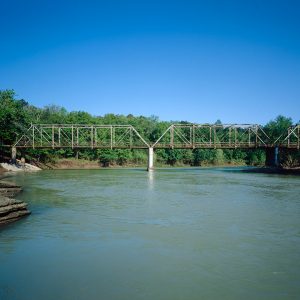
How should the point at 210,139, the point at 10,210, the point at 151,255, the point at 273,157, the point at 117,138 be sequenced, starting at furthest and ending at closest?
the point at 117,138
the point at 273,157
the point at 210,139
the point at 10,210
the point at 151,255

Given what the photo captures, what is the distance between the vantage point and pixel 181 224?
62.1 ft

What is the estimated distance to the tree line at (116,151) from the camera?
282 ft

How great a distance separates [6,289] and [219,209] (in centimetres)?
1683

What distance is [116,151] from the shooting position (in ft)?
369

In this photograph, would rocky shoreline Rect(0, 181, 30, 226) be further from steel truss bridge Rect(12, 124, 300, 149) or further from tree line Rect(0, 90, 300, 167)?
steel truss bridge Rect(12, 124, 300, 149)

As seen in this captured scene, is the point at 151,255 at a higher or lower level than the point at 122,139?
lower

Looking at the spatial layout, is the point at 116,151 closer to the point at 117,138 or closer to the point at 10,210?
the point at 117,138

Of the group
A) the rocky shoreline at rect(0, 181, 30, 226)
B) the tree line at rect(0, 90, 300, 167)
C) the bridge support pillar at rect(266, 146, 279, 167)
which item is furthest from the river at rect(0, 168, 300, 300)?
the bridge support pillar at rect(266, 146, 279, 167)

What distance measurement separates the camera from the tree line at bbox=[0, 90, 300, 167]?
86062mm

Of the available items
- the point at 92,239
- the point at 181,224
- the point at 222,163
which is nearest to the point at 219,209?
the point at 181,224

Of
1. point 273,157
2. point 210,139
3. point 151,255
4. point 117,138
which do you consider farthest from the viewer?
point 117,138

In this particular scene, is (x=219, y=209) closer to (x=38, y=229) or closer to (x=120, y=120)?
(x=38, y=229)

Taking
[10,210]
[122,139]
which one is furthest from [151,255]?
[122,139]

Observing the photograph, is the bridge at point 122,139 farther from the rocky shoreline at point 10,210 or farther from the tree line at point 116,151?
the rocky shoreline at point 10,210
